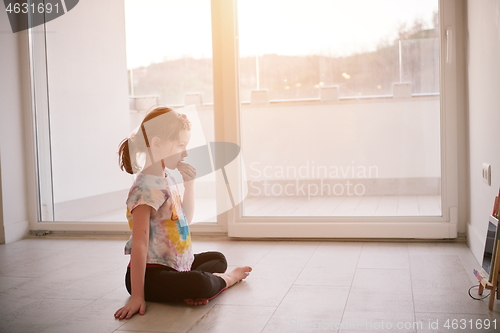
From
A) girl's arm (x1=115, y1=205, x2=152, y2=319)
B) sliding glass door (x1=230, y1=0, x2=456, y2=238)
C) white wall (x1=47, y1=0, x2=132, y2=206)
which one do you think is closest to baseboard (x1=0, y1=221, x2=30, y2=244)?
white wall (x1=47, y1=0, x2=132, y2=206)

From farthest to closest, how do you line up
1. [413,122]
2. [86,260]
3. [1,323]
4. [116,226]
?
[116,226]
[413,122]
[86,260]
[1,323]

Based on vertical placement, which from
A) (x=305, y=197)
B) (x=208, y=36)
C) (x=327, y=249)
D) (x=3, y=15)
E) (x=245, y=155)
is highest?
(x=3, y=15)

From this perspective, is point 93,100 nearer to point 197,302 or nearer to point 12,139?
point 12,139

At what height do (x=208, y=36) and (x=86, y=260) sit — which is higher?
(x=208, y=36)

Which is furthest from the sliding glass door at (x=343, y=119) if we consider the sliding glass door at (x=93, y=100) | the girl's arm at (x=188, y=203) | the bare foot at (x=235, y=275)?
the girl's arm at (x=188, y=203)

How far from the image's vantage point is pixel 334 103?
9.00 ft

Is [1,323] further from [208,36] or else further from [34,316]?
[208,36]

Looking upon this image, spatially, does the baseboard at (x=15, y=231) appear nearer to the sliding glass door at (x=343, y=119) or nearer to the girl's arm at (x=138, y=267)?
the sliding glass door at (x=343, y=119)

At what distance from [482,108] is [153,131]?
1389 mm

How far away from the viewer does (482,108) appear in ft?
7.04

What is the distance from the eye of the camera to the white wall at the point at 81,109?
10.5ft

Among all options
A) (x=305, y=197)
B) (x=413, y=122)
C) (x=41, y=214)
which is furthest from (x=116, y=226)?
(x=413, y=122)

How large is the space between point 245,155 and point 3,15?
5.59 feet

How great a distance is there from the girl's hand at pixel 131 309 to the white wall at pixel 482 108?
53.5 inches
